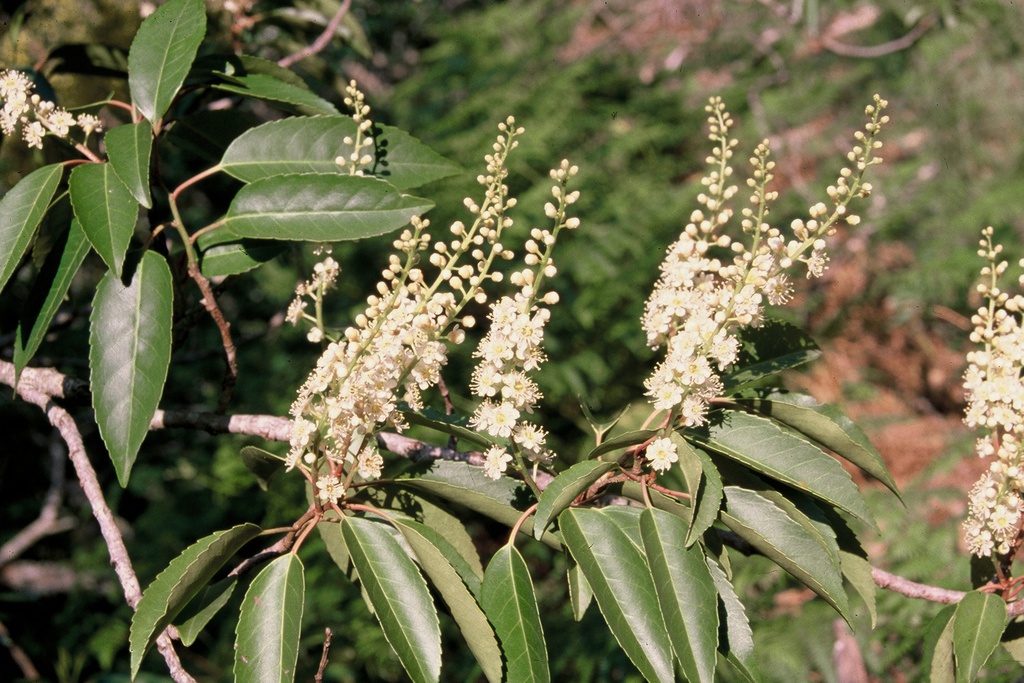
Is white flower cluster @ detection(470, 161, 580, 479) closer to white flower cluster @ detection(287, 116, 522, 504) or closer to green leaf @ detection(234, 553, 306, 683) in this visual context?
white flower cluster @ detection(287, 116, 522, 504)

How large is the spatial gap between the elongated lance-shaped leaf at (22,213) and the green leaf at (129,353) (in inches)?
4.5

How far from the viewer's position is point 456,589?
111 centimetres

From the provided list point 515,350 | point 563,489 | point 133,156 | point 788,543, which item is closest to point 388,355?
point 515,350

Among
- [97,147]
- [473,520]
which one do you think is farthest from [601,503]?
[473,520]

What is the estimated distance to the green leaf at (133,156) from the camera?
1161mm

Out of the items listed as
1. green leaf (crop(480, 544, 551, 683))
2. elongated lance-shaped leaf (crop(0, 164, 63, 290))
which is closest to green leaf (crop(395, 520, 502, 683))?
green leaf (crop(480, 544, 551, 683))

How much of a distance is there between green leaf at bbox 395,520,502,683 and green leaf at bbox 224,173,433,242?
17.2 inches

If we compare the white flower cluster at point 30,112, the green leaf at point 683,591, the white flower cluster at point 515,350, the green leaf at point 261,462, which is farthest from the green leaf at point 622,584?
the white flower cluster at point 30,112

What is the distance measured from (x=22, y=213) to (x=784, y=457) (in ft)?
3.74

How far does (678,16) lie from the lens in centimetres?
618

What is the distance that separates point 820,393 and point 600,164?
175 centimetres

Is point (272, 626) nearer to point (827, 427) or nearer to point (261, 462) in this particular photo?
point (261, 462)

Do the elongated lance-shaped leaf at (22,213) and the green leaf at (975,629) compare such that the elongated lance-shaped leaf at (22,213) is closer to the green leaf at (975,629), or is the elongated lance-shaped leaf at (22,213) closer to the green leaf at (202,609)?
the green leaf at (202,609)

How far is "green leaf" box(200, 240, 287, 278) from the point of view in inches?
51.5
